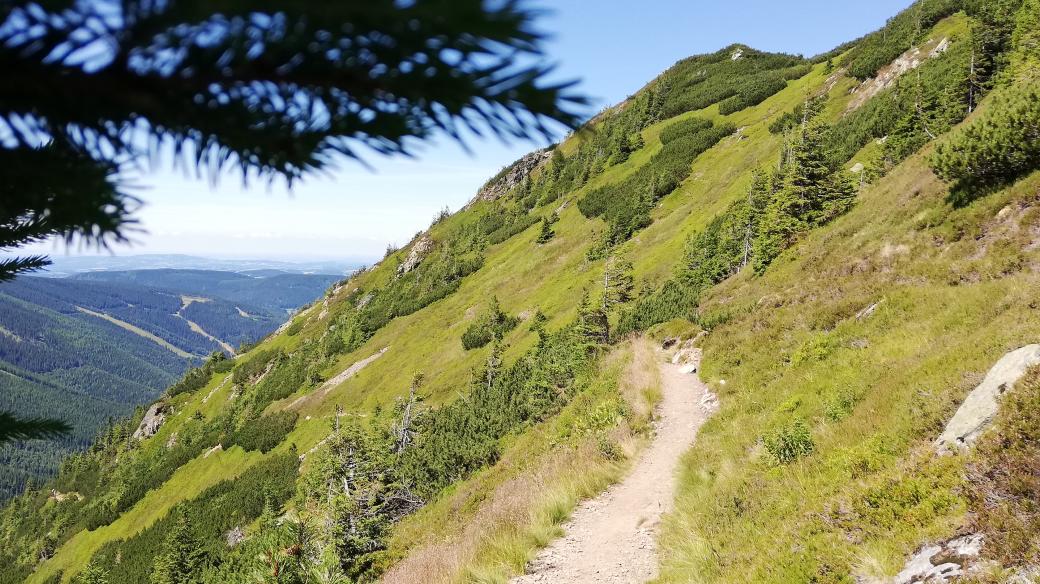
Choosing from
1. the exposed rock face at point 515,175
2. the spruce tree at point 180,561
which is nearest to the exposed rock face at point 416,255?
the exposed rock face at point 515,175

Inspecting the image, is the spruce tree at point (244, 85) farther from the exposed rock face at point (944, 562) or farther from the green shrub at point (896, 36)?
the green shrub at point (896, 36)

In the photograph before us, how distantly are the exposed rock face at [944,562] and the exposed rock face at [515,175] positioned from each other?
463ft

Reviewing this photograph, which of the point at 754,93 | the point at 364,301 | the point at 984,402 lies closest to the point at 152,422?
the point at 364,301

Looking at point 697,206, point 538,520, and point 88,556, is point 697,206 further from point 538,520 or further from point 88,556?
point 88,556

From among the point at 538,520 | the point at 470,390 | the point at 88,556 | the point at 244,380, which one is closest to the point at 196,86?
the point at 538,520

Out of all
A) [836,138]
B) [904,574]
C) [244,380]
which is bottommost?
[244,380]

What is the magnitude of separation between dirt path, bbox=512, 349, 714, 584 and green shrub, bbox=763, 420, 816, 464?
2.56 meters

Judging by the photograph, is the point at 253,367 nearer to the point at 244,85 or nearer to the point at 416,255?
the point at 416,255

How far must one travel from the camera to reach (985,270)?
46.4 ft

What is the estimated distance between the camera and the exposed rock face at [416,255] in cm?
13275

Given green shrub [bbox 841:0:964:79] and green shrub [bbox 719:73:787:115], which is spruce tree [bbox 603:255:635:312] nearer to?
green shrub [bbox 841:0:964:79]

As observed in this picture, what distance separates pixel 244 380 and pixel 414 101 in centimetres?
14133

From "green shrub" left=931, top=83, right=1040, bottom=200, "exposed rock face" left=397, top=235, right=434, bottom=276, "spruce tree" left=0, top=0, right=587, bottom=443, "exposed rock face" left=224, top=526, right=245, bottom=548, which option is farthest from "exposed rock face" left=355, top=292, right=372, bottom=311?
"spruce tree" left=0, top=0, right=587, bottom=443

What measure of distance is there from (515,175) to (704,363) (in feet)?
439
